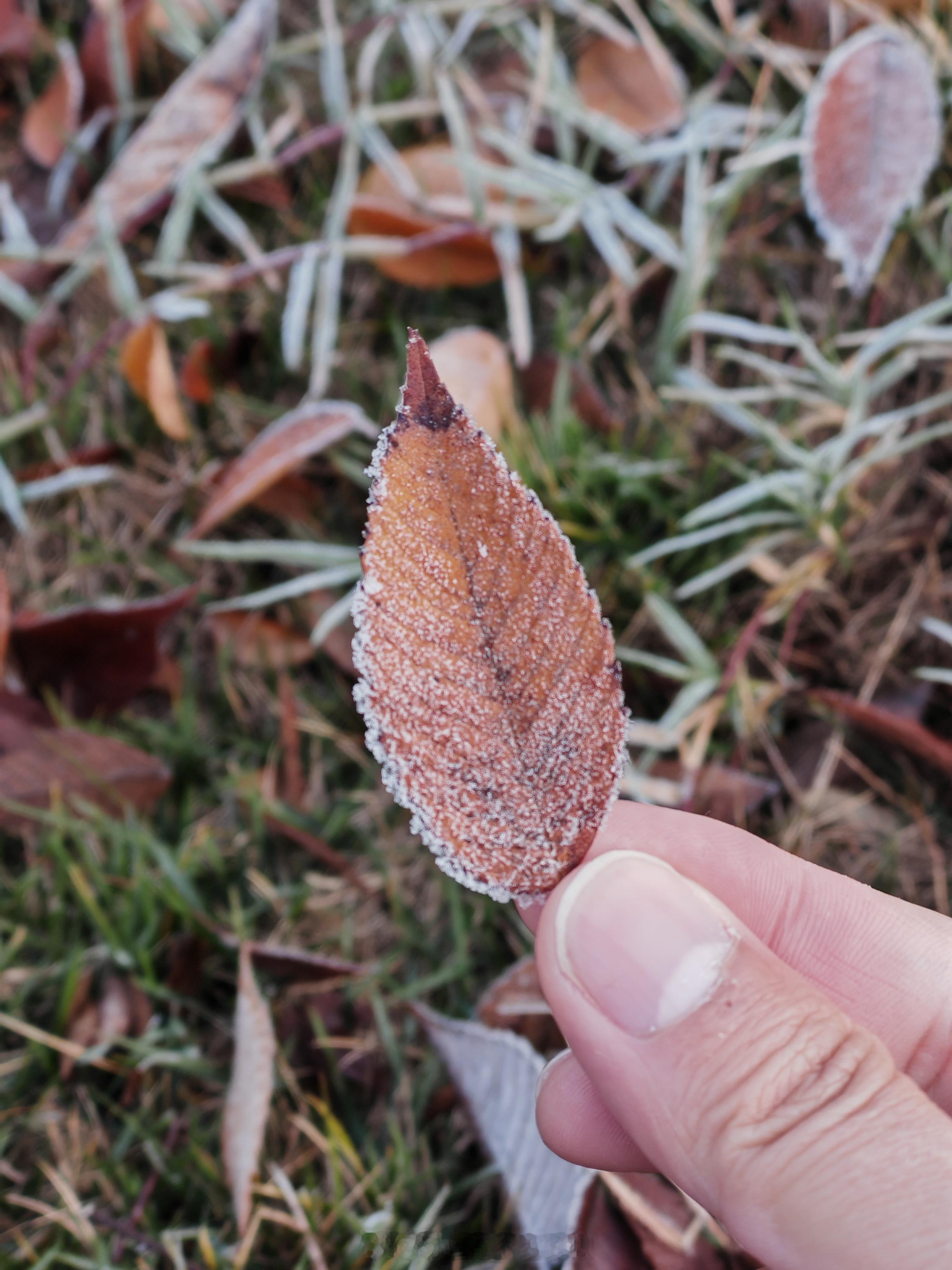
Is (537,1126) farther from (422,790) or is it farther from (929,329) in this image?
(929,329)

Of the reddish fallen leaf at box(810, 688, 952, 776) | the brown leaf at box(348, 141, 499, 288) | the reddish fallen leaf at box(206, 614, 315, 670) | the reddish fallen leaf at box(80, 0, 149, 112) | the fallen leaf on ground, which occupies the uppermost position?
the reddish fallen leaf at box(80, 0, 149, 112)

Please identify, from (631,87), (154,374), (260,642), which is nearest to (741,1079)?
(260,642)

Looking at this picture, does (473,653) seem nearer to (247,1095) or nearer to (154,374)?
(247,1095)

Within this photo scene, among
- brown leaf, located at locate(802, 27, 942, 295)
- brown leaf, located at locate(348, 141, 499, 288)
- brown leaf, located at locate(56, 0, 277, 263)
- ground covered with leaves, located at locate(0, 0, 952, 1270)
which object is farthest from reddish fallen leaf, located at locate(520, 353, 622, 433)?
brown leaf, located at locate(56, 0, 277, 263)

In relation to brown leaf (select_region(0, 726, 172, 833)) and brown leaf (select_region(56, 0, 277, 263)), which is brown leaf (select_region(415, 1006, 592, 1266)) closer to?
brown leaf (select_region(0, 726, 172, 833))

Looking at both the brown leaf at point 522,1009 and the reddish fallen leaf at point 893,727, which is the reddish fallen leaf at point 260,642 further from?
the reddish fallen leaf at point 893,727

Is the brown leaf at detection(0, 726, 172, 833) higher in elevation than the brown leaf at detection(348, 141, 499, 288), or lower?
lower
